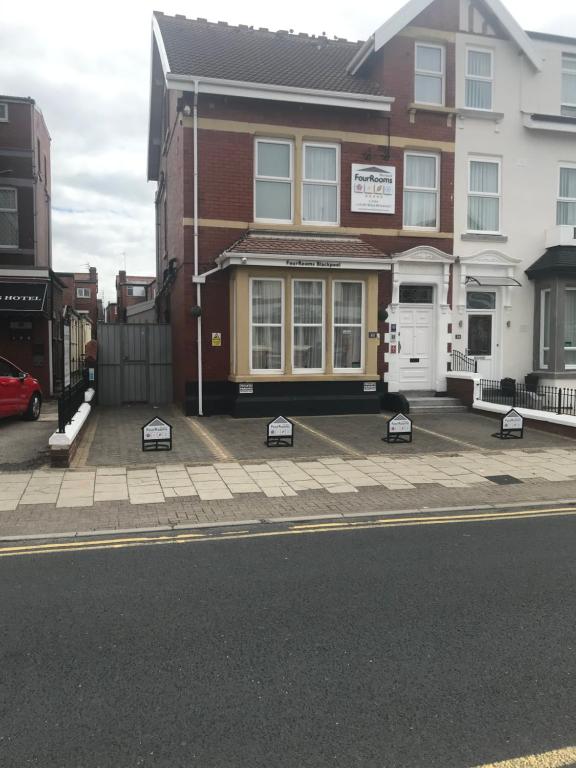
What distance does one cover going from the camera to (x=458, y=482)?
30.3ft

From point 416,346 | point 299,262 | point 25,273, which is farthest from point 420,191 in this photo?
point 25,273

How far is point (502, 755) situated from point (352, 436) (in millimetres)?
9919

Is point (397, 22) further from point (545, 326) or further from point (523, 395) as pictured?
point (523, 395)

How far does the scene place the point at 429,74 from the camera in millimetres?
17188

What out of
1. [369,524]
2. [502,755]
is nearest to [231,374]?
[369,524]

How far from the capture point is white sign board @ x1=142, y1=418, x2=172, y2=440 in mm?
11117

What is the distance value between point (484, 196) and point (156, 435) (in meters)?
12.1

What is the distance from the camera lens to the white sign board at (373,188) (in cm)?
1652

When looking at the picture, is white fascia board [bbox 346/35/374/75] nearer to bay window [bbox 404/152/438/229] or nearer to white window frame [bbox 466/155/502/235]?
bay window [bbox 404/152/438/229]

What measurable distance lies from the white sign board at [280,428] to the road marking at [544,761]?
878 cm

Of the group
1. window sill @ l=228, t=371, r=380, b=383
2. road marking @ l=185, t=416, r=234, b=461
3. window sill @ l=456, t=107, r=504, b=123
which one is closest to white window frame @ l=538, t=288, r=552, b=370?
window sill @ l=456, t=107, r=504, b=123

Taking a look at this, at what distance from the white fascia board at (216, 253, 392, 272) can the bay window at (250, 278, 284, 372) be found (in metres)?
0.66

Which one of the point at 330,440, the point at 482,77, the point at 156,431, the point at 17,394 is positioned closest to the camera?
the point at 156,431

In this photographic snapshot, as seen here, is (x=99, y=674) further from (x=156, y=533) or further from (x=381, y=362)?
(x=381, y=362)
